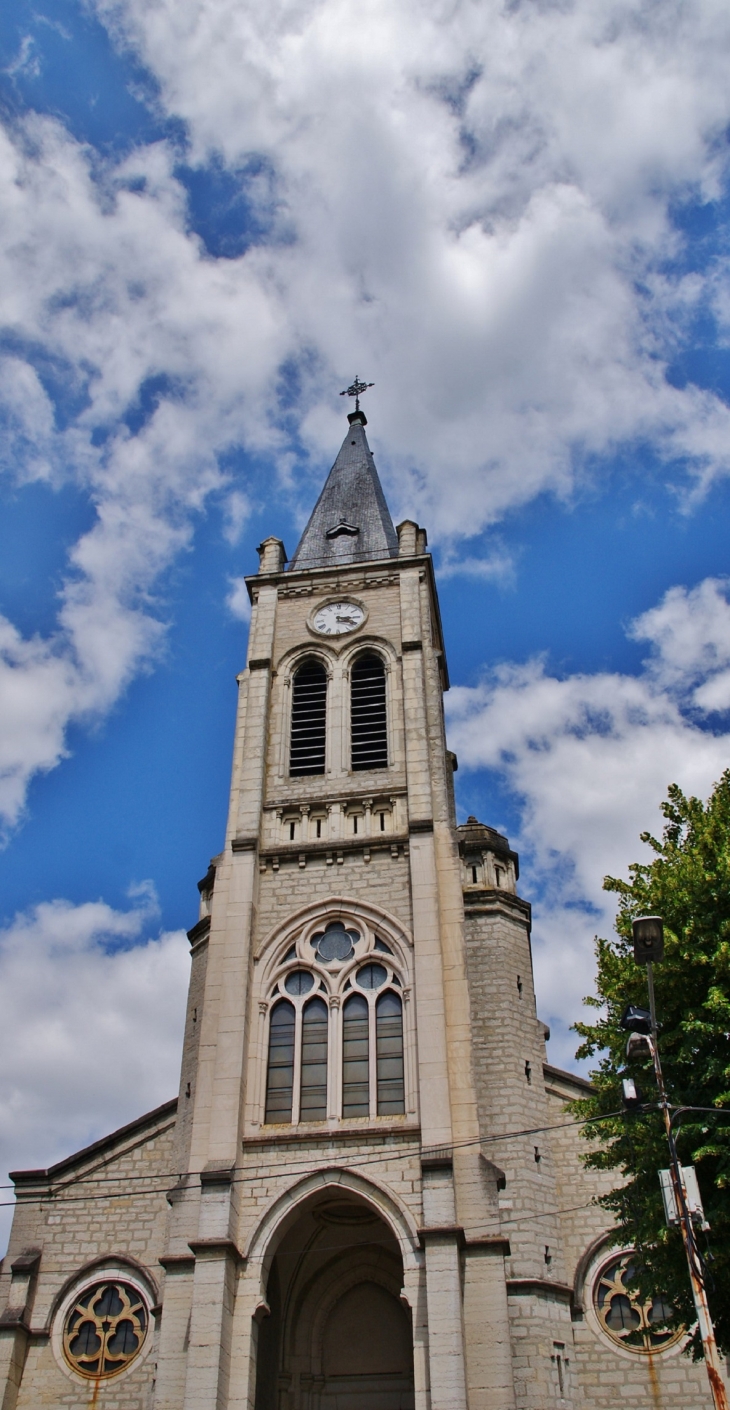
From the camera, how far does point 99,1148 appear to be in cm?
2353

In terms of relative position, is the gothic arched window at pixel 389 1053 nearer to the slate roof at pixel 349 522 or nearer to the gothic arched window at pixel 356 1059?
the gothic arched window at pixel 356 1059

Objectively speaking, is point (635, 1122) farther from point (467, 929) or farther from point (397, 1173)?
point (467, 929)

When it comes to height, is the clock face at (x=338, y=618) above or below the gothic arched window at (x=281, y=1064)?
above

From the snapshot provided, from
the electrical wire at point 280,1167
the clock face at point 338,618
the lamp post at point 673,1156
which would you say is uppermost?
the clock face at point 338,618

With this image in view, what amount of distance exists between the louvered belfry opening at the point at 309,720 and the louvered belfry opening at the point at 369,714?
741 mm

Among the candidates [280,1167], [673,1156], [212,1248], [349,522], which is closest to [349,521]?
[349,522]

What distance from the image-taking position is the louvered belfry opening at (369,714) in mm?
25594

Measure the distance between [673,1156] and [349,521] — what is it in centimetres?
2406

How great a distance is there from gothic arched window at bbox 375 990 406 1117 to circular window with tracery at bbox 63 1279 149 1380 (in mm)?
6300

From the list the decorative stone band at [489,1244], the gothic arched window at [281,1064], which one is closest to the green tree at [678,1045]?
the decorative stone band at [489,1244]

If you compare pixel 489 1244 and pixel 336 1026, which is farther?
pixel 336 1026

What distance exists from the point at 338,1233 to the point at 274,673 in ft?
41.6

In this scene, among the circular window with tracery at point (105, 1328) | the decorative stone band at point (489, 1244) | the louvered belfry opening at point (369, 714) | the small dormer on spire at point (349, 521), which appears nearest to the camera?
the decorative stone band at point (489, 1244)

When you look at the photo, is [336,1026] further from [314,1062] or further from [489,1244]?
[489,1244]
